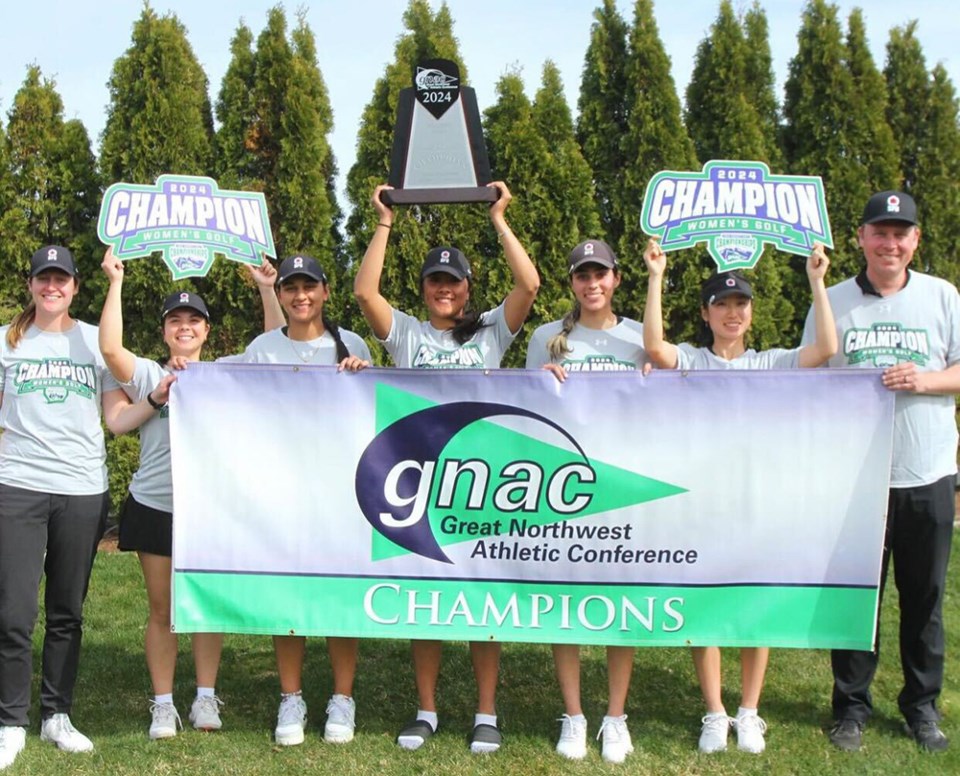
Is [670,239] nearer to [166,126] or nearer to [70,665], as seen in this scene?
[70,665]

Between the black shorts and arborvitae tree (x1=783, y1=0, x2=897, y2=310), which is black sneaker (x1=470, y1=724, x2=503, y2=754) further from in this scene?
arborvitae tree (x1=783, y1=0, x2=897, y2=310)

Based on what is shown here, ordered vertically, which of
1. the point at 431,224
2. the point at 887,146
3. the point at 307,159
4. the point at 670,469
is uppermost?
the point at 887,146

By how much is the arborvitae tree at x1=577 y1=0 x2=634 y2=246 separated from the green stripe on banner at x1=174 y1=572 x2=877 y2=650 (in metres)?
5.06

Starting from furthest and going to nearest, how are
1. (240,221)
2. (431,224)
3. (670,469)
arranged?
(431,224)
(240,221)
(670,469)

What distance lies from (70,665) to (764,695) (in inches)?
131

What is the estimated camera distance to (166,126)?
823cm

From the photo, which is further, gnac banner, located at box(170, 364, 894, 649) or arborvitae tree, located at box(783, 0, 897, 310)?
arborvitae tree, located at box(783, 0, 897, 310)

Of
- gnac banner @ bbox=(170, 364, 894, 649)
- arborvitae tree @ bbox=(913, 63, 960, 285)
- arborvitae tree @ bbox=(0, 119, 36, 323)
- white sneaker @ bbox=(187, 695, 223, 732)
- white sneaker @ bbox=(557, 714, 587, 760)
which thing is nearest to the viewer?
gnac banner @ bbox=(170, 364, 894, 649)

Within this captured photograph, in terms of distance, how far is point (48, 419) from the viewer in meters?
4.21

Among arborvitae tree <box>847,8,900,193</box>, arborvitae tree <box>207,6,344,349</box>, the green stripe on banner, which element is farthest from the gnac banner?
arborvitae tree <box>847,8,900,193</box>

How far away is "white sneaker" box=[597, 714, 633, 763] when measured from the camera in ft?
13.7

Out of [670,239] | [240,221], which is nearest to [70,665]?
[240,221]

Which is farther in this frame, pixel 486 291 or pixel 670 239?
pixel 486 291

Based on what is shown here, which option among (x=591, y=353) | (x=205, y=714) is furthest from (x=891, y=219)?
(x=205, y=714)
